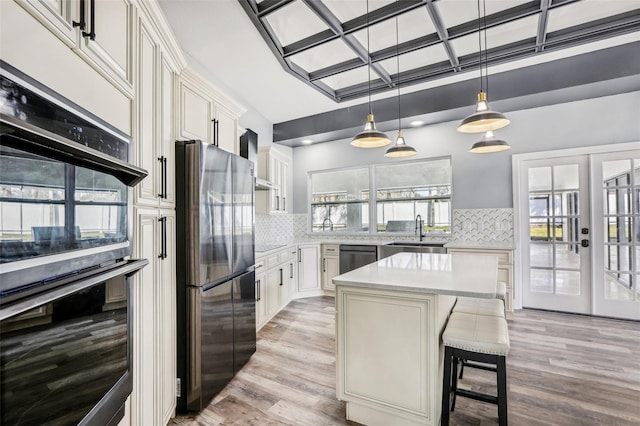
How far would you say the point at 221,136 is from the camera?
266cm

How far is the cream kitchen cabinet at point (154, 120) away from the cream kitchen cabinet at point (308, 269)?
3103 mm

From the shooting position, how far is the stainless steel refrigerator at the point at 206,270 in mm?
2045

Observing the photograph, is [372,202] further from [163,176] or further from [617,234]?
[163,176]

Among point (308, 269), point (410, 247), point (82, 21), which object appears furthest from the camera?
point (308, 269)

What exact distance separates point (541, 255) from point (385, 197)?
2.39 meters

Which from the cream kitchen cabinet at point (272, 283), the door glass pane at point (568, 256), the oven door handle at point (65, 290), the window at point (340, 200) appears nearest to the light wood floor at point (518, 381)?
the cream kitchen cabinet at point (272, 283)

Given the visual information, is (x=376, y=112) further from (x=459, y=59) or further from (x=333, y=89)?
(x=459, y=59)

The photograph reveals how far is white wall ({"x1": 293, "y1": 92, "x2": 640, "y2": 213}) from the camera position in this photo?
377 cm

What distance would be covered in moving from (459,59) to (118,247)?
12.2 feet

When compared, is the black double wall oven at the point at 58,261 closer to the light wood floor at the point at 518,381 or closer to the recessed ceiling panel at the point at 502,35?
the light wood floor at the point at 518,381

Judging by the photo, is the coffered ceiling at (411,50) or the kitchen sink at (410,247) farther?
the kitchen sink at (410,247)

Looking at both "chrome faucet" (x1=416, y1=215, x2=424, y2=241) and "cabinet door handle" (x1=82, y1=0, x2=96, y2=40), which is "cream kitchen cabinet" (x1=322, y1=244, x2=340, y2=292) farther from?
"cabinet door handle" (x1=82, y1=0, x2=96, y2=40)

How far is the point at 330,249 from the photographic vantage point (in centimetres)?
510

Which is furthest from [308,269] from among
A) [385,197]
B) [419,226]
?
[419,226]
